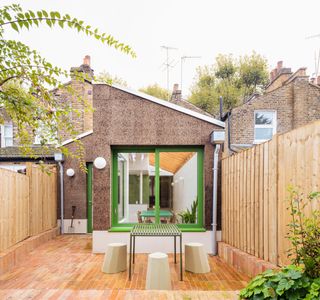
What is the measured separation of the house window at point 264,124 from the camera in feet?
49.5

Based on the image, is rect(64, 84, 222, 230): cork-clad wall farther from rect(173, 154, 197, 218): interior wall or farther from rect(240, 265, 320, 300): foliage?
rect(240, 265, 320, 300): foliage

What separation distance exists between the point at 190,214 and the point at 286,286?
4716 mm

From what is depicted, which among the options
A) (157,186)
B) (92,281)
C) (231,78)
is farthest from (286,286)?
(231,78)

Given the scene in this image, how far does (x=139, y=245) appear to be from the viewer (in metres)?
7.22

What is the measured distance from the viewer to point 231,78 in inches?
1064

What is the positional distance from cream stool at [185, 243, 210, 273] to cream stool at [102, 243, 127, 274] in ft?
4.05

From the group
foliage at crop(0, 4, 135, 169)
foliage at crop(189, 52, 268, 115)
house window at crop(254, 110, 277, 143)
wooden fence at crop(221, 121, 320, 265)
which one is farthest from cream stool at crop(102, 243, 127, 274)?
foliage at crop(189, 52, 268, 115)

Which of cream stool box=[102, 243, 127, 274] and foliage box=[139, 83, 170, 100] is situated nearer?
cream stool box=[102, 243, 127, 274]

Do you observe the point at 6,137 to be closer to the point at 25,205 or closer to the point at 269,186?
the point at 25,205

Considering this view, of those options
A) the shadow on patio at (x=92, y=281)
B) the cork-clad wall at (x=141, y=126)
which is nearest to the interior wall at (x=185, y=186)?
the cork-clad wall at (x=141, y=126)

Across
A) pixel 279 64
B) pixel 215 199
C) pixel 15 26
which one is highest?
pixel 279 64

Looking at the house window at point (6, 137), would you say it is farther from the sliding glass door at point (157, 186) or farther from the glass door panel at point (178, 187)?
the glass door panel at point (178, 187)

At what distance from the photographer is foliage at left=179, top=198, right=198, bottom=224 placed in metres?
7.46

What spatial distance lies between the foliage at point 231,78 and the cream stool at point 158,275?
72.8 feet
